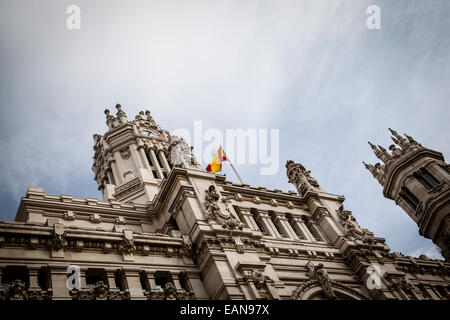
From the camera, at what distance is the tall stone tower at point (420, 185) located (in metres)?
46.1

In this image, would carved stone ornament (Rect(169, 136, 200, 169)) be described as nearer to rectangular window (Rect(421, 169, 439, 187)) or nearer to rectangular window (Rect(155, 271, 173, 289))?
rectangular window (Rect(155, 271, 173, 289))

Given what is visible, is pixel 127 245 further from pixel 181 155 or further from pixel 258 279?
pixel 181 155

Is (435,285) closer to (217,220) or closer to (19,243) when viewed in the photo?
(217,220)

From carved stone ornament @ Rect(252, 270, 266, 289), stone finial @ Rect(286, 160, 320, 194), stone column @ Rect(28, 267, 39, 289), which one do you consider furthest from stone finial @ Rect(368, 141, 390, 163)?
stone column @ Rect(28, 267, 39, 289)

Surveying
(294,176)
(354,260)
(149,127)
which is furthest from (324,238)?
(149,127)

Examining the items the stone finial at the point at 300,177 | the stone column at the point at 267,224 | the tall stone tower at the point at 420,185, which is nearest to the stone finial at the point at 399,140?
the tall stone tower at the point at 420,185

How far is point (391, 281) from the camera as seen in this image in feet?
101

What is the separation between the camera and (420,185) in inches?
1925

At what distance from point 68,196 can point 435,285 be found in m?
31.6

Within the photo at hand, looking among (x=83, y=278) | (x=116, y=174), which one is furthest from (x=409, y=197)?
(x=83, y=278)

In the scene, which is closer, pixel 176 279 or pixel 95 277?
pixel 95 277

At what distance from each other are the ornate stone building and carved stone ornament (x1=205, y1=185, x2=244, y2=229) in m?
0.07

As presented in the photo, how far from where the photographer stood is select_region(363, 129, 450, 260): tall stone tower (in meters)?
46.1

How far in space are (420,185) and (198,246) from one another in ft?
110
